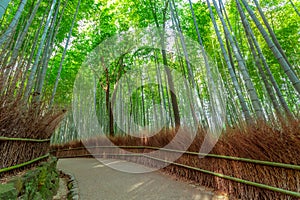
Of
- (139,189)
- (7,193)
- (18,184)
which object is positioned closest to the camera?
(7,193)

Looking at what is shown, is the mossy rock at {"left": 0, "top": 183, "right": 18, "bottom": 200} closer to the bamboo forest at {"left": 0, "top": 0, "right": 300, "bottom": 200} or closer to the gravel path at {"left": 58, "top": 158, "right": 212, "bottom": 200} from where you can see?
the bamboo forest at {"left": 0, "top": 0, "right": 300, "bottom": 200}

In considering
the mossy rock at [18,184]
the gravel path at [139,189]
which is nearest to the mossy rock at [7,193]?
the mossy rock at [18,184]

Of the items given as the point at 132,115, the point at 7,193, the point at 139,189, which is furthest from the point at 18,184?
the point at 132,115

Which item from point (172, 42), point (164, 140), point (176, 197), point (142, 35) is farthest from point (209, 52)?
point (176, 197)

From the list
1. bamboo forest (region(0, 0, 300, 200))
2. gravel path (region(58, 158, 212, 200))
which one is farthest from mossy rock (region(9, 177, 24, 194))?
gravel path (region(58, 158, 212, 200))

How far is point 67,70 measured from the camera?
8969mm

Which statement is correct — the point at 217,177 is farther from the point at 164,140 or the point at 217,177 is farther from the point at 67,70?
Result: the point at 67,70

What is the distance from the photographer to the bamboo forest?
A: 6.03 feet

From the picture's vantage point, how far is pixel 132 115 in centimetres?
1067

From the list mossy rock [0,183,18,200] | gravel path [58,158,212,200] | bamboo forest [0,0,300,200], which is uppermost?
bamboo forest [0,0,300,200]

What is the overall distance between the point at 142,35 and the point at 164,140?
5381 millimetres

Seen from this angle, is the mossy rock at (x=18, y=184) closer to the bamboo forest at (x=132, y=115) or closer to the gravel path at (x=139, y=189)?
the bamboo forest at (x=132, y=115)

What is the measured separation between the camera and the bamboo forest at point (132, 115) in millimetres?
1837

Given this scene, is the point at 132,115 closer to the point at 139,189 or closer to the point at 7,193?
the point at 139,189
